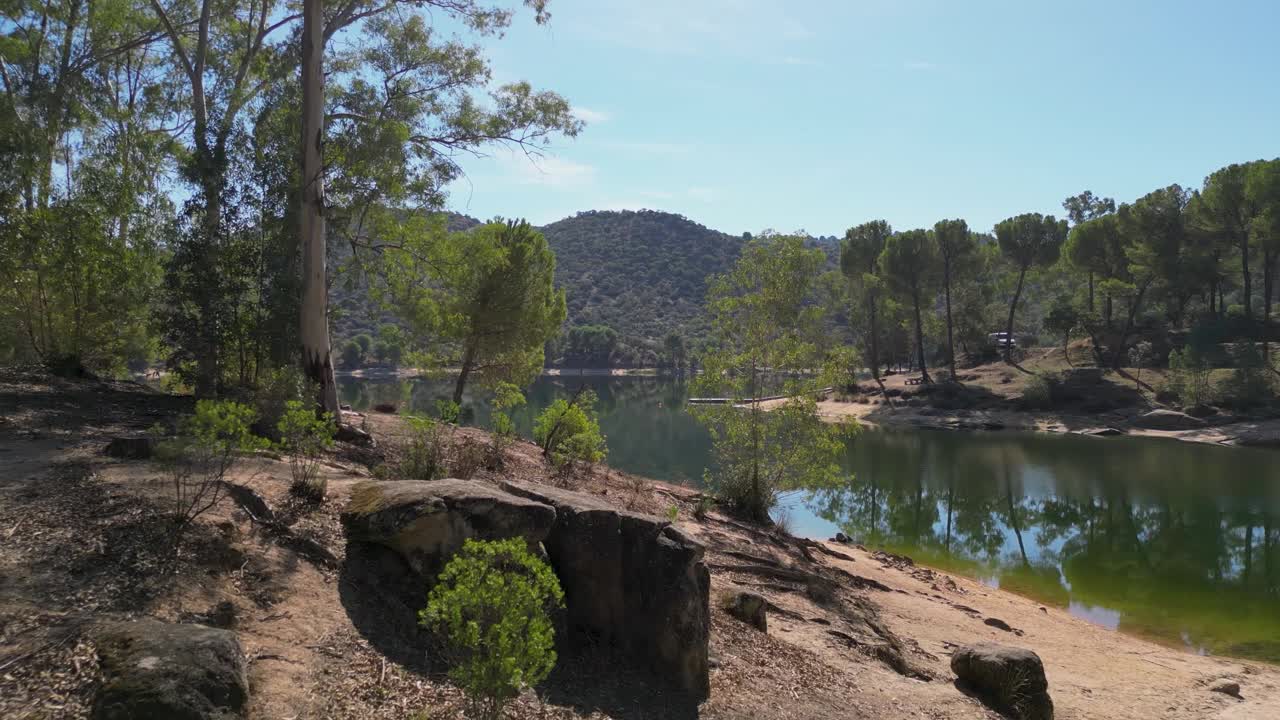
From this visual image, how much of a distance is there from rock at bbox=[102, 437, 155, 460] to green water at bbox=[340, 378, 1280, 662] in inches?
382

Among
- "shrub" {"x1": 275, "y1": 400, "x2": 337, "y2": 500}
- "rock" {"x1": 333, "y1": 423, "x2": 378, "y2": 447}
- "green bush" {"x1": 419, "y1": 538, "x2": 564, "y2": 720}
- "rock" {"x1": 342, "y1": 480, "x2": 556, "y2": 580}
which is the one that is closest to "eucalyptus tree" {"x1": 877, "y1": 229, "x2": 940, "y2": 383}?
"rock" {"x1": 333, "y1": 423, "x2": 378, "y2": 447}

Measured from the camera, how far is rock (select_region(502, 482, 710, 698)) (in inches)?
233

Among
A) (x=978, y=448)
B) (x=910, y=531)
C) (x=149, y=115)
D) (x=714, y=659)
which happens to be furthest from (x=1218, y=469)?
(x=149, y=115)

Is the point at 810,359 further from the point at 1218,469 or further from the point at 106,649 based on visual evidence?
the point at 1218,469

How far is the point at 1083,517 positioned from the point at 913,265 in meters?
35.0

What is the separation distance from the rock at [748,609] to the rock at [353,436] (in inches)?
238

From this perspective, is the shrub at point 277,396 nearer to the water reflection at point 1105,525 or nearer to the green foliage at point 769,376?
the green foliage at point 769,376

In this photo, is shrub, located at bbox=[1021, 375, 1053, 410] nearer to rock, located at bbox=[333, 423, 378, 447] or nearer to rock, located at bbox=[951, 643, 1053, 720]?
rock, located at bbox=[951, 643, 1053, 720]

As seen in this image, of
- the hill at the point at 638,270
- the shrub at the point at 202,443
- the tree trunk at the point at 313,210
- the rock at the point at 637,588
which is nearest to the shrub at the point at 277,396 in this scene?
the tree trunk at the point at 313,210

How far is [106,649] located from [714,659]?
4624 millimetres

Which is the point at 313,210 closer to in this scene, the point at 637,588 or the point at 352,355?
the point at 637,588

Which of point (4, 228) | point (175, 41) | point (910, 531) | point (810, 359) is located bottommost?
point (910, 531)

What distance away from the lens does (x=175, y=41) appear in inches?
547

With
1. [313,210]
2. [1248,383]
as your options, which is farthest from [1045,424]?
[313,210]
